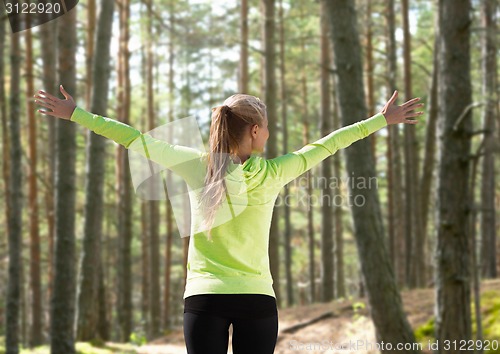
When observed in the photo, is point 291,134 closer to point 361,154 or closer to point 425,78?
point 425,78

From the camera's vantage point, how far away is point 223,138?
299cm

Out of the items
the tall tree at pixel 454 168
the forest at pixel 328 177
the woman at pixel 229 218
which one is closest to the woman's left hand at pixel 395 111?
the woman at pixel 229 218

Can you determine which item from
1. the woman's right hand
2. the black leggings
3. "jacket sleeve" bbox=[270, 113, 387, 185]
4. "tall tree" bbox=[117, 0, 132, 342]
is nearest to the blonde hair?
"jacket sleeve" bbox=[270, 113, 387, 185]

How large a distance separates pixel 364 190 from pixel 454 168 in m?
1.34

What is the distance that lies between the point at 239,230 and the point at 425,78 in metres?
20.4

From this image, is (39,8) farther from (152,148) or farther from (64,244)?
(152,148)

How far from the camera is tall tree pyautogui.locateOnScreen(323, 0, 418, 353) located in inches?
365

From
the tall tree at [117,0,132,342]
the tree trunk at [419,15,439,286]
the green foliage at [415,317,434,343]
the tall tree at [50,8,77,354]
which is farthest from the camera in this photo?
the tall tree at [117,0,132,342]

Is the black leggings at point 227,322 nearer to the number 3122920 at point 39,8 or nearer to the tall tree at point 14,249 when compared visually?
the number 3122920 at point 39,8

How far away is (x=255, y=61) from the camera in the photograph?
29141 millimetres

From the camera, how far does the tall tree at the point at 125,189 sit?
1886cm

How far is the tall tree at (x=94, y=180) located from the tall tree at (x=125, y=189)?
4.99 meters

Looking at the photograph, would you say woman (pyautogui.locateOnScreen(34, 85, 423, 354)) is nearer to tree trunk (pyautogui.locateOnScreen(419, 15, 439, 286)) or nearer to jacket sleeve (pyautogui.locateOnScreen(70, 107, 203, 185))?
jacket sleeve (pyautogui.locateOnScreen(70, 107, 203, 185))

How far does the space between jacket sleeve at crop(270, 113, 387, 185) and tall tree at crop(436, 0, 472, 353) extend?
528 centimetres
